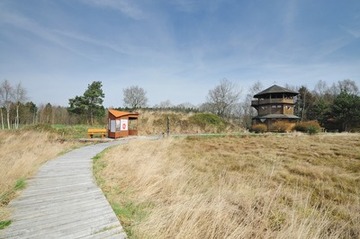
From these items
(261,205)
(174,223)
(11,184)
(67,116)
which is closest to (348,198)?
(261,205)

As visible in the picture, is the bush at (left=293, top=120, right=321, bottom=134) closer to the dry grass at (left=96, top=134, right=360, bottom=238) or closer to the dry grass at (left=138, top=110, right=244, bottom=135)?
the dry grass at (left=138, top=110, right=244, bottom=135)

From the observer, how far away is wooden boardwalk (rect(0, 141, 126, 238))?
369 centimetres

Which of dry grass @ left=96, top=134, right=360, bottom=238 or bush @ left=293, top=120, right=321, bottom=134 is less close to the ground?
bush @ left=293, top=120, right=321, bottom=134

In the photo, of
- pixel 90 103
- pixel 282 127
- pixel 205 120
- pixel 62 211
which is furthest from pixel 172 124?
pixel 62 211

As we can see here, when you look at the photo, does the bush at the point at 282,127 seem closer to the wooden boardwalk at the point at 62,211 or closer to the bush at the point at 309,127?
the bush at the point at 309,127

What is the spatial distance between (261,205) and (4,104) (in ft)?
172

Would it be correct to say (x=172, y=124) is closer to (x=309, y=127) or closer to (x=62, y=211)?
(x=309, y=127)

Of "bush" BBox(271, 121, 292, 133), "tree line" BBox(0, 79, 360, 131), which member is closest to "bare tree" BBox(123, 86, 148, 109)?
"tree line" BBox(0, 79, 360, 131)

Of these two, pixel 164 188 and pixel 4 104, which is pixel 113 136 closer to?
pixel 164 188

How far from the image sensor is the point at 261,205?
19.9 ft

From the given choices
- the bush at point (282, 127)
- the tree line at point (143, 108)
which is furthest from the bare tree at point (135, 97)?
the bush at point (282, 127)

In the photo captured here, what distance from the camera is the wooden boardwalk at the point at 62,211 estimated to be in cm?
369

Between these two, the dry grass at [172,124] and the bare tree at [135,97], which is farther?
the bare tree at [135,97]

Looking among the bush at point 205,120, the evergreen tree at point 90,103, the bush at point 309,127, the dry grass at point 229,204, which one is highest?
the evergreen tree at point 90,103
